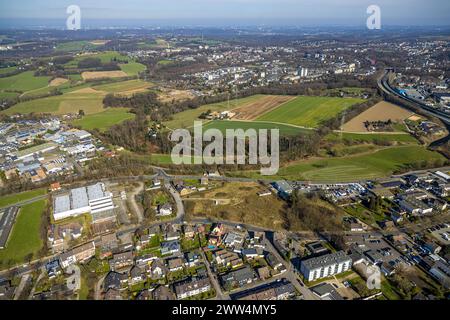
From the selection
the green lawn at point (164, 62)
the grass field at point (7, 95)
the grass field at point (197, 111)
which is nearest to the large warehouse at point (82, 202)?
the grass field at point (197, 111)

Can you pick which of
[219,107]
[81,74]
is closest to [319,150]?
[219,107]

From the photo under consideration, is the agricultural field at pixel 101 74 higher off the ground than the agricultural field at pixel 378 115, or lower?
higher

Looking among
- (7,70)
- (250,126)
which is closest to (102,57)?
(7,70)

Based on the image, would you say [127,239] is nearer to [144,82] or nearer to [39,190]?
[39,190]

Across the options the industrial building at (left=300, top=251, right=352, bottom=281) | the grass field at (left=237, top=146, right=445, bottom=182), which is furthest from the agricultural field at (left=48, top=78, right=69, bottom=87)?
the industrial building at (left=300, top=251, right=352, bottom=281)

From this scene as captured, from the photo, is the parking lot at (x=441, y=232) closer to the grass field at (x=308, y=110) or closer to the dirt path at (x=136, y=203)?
the dirt path at (x=136, y=203)

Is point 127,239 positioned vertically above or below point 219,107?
below
